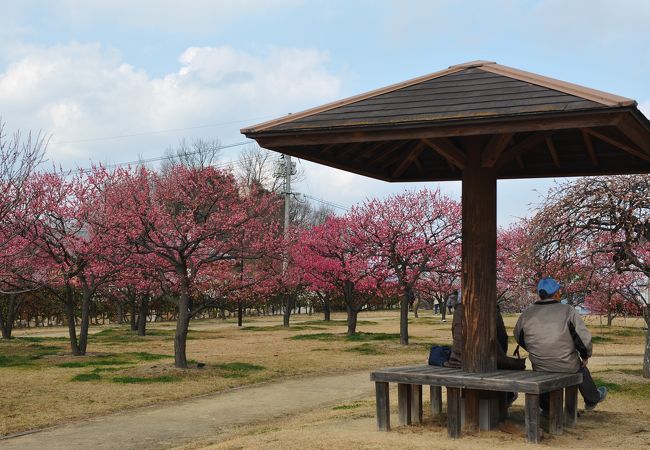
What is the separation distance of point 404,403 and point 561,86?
383 cm

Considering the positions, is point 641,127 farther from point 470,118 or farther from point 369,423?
point 369,423

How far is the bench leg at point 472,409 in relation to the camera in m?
8.23

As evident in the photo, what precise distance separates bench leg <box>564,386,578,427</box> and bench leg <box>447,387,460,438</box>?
155 cm

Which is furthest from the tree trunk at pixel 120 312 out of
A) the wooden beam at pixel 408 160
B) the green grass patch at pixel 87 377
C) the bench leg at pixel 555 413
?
the bench leg at pixel 555 413

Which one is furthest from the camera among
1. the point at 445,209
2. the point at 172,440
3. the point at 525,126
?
the point at 445,209

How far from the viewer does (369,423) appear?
365 inches

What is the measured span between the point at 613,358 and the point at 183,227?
12711mm

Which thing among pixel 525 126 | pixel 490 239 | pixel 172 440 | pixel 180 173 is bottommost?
pixel 172 440

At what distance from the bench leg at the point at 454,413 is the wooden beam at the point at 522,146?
2588mm

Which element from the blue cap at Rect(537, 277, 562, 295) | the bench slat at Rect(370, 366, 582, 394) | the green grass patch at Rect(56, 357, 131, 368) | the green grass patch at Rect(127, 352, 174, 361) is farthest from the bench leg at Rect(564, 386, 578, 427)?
the green grass patch at Rect(127, 352, 174, 361)

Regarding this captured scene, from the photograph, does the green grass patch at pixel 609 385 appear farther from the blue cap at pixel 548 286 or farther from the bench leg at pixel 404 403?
the bench leg at pixel 404 403

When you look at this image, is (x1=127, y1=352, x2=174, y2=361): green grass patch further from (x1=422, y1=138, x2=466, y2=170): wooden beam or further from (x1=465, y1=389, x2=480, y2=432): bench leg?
Result: (x1=422, y1=138, x2=466, y2=170): wooden beam


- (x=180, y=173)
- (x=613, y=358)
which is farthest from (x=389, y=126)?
(x=613, y=358)

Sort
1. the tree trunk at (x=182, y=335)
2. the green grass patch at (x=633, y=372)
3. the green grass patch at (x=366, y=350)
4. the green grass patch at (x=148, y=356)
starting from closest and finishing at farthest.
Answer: the green grass patch at (x=633, y=372), the tree trunk at (x=182, y=335), the green grass patch at (x=148, y=356), the green grass patch at (x=366, y=350)
